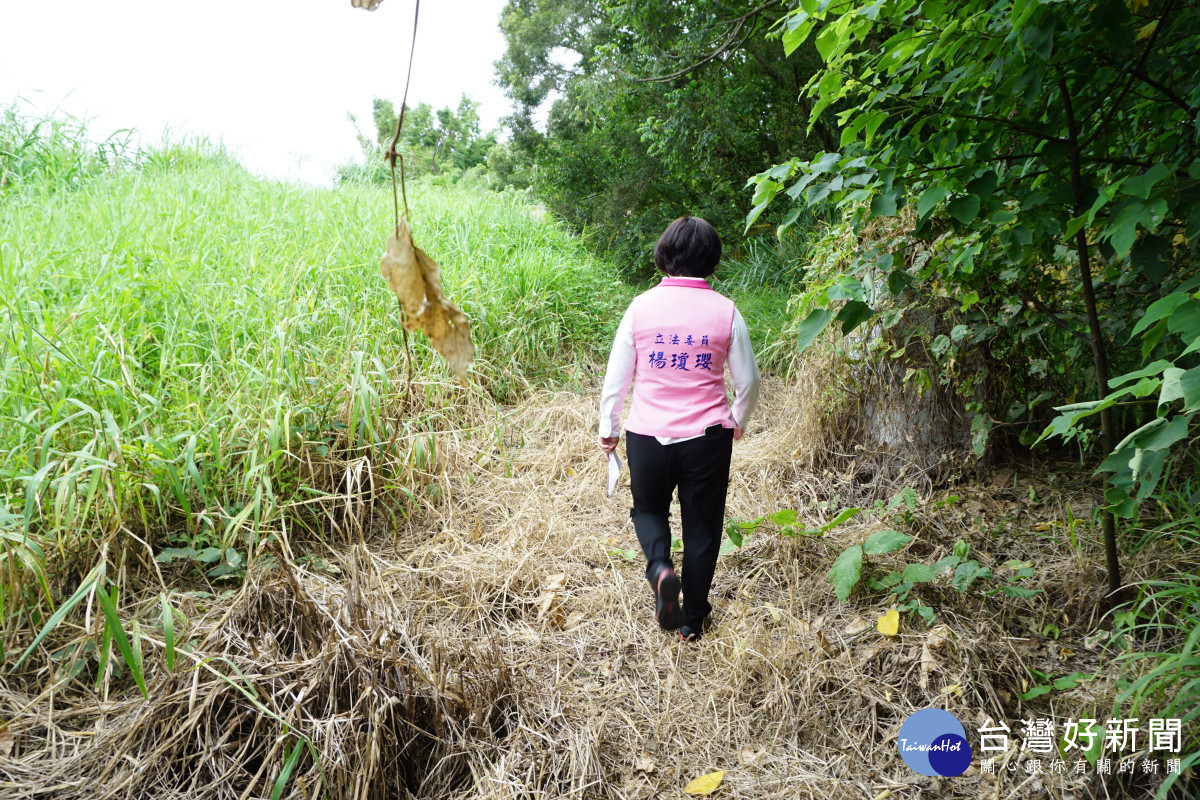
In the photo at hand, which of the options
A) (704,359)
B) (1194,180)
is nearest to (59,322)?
(704,359)

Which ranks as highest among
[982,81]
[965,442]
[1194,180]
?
[982,81]

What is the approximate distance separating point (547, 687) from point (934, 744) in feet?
3.63

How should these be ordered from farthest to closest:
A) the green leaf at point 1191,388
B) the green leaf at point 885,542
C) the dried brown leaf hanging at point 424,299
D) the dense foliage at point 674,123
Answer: the dense foliage at point 674,123, the green leaf at point 885,542, the green leaf at point 1191,388, the dried brown leaf hanging at point 424,299

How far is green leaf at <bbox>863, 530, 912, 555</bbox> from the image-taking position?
227 centimetres

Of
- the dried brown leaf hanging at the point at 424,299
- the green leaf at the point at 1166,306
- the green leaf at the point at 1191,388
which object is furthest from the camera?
the green leaf at the point at 1166,306

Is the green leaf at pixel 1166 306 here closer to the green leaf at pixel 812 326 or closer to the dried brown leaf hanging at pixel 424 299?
the green leaf at pixel 812 326

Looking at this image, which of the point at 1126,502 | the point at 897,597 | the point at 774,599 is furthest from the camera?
the point at 774,599

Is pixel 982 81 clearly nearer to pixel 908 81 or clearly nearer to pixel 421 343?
pixel 908 81

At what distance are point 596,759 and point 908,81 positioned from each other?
2445 mm

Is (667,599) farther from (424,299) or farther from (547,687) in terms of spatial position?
(424,299)

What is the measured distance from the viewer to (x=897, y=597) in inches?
90.7

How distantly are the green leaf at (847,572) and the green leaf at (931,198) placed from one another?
120 cm

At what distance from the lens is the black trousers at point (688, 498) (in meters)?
2.15

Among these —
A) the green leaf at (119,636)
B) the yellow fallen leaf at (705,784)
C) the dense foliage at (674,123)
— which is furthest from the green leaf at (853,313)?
the dense foliage at (674,123)
